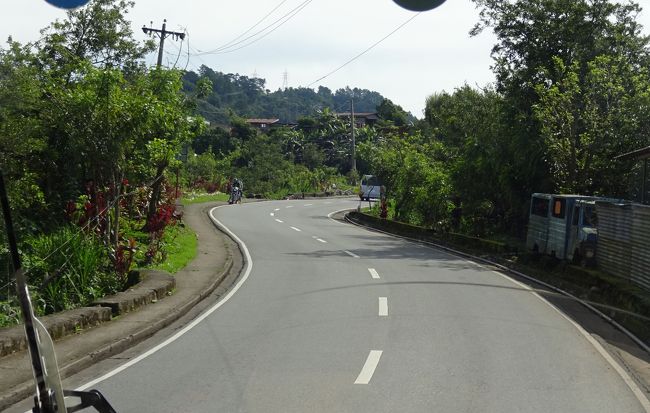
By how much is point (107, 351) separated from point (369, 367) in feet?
12.0

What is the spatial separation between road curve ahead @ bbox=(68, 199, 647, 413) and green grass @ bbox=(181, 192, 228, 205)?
32.0 metres

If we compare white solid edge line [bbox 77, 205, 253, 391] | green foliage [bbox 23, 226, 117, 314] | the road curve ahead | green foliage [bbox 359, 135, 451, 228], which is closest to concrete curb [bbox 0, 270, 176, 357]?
green foliage [bbox 23, 226, 117, 314]

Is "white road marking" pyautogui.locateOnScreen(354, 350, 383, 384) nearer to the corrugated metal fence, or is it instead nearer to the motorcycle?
the corrugated metal fence

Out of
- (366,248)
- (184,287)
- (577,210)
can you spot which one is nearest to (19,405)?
(184,287)

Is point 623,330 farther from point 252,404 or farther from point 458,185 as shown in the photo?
point 458,185

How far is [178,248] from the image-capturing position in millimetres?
23406

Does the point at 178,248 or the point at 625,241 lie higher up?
the point at 625,241

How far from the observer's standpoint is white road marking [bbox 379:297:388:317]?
12859 mm

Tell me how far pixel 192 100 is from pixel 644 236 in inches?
585

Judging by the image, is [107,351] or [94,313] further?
[94,313]

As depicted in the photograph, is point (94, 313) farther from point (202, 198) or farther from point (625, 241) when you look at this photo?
point (202, 198)

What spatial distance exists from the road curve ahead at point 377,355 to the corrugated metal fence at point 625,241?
2324 millimetres

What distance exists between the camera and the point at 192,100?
23.8 m

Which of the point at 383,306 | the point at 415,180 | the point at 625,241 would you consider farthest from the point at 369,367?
the point at 415,180
